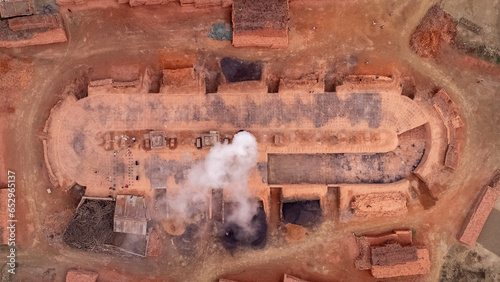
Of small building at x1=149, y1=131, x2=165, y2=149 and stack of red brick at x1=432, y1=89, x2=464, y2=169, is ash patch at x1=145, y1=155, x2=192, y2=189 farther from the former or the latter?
stack of red brick at x1=432, y1=89, x2=464, y2=169

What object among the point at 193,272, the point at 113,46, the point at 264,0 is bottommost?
the point at 193,272

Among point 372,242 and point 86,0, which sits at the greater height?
point 86,0

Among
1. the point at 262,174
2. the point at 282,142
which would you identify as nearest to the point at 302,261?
the point at 262,174

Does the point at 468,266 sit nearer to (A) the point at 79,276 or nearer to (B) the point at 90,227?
(B) the point at 90,227

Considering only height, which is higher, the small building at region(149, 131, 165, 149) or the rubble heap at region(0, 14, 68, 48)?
the rubble heap at region(0, 14, 68, 48)

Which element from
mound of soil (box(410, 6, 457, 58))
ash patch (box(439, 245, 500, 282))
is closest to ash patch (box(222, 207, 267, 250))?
ash patch (box(439, 245, 500, 282))

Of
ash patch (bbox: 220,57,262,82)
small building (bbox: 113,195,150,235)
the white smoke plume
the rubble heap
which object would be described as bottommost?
small building (bbox: 113,195,150,235)

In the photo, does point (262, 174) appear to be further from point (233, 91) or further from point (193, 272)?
point (193, 272)

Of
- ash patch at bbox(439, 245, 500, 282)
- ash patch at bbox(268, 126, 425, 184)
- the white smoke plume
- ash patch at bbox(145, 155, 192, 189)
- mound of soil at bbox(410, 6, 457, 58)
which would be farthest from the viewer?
ash patch at bbox(268, 126, 425, 184)
